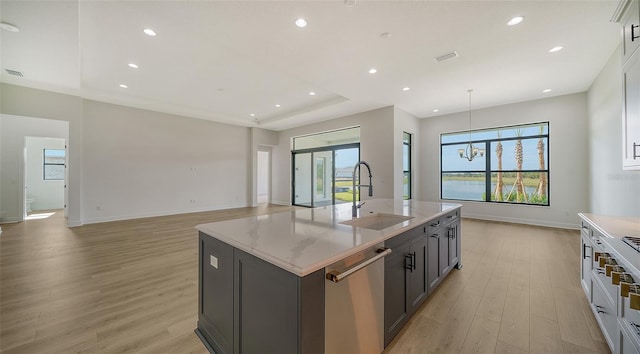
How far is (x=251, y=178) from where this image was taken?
855 centimetres

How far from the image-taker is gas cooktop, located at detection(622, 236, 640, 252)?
1.37 metres

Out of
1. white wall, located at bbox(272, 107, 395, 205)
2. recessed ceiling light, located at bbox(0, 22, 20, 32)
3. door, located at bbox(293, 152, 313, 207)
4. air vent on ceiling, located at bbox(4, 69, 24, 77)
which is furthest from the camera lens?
door, located at bbox(293, 152, 313, 207)

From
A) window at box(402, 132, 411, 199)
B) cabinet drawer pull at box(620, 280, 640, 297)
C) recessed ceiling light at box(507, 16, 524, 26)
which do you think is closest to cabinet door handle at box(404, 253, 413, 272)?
cabinet drawer pull at box(620, 280, 640, 297)

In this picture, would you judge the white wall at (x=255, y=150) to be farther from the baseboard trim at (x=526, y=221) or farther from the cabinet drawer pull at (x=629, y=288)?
the cabinet drawer pull at (x=629, y=288)

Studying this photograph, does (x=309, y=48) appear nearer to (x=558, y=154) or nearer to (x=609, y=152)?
(x=609, y=152)

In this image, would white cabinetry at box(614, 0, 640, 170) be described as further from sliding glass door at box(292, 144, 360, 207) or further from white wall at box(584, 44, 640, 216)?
sliding glass door at box(292, 144, 360, 207)

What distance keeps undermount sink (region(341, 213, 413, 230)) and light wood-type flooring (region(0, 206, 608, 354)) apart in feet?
2.78

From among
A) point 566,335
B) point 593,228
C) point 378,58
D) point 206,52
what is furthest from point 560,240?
point 206,52

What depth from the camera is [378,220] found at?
2.35 metres

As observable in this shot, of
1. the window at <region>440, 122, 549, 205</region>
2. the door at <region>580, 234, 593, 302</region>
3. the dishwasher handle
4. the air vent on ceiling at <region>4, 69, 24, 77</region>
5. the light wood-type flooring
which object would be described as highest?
Result: the air vent on ceiling at <region>4, 69, 24, 77</region>

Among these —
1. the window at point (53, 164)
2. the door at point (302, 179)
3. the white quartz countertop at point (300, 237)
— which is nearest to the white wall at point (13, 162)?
the window at point (53, 164)

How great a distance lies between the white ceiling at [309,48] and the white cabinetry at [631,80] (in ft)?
2.53

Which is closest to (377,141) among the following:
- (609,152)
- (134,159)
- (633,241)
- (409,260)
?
(609,152)

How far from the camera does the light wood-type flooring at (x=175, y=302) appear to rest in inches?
66.7
